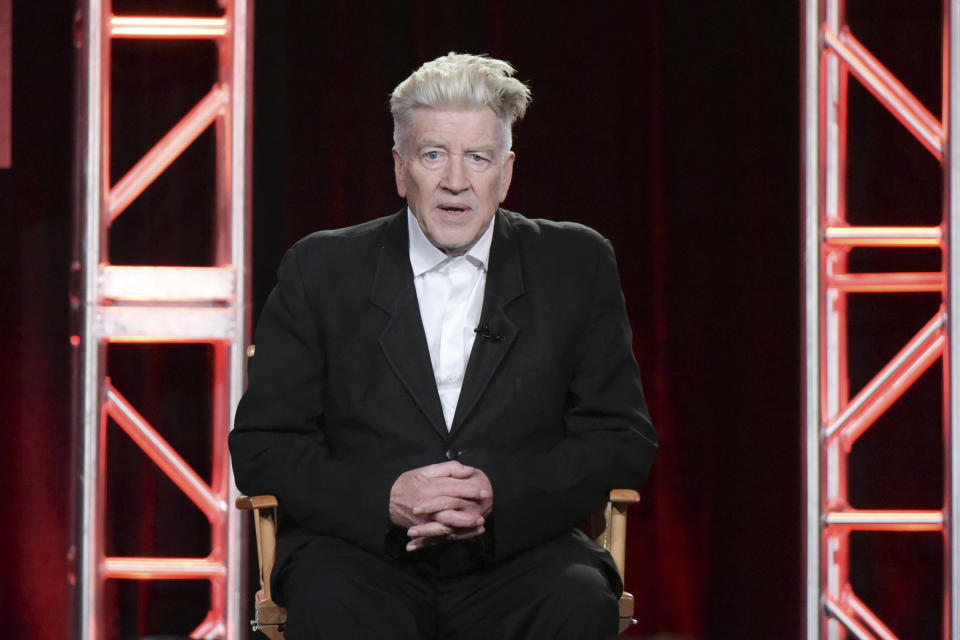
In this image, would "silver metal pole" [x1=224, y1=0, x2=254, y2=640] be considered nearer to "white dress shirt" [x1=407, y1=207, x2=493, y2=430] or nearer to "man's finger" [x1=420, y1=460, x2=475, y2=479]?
"white dress shirt" [x1=407, y1=207, x2=493, y2=430]

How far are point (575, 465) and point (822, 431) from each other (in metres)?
1.32

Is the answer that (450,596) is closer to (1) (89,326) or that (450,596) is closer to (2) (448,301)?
(2) (448,301)

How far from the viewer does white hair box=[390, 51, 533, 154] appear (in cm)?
237

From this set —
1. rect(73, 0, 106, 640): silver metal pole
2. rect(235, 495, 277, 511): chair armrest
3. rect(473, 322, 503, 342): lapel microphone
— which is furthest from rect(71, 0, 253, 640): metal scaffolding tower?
rect(473, 322, 503, 342): lapel microphone

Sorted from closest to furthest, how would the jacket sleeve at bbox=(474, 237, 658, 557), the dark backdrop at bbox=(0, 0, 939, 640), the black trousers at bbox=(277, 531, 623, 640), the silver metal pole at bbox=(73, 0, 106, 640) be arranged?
the black trousers at bbox=(277, 531, 623, 640) → the jacket sleeve at bbox=(474, 237, 658, 557) → the silver metal pole at bbox=(73, 0, 106, 640) → the dark backdrop at bbox=(0, 0, 939, 640)

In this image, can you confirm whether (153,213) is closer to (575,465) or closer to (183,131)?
(183,131)

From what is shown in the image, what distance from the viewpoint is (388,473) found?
226 centimetres

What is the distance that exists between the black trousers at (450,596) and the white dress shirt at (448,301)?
12.0 inches

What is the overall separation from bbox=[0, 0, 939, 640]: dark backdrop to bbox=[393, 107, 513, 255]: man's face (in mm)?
1222

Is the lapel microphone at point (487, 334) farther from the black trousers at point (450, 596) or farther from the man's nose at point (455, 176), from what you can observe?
the black trousers at point (450, 596)

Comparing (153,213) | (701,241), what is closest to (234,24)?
(153,213)

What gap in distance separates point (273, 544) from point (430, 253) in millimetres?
644

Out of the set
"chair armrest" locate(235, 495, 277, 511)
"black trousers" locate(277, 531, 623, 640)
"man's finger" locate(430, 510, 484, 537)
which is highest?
"chair armrest" locate(235, 495, 277, 511)

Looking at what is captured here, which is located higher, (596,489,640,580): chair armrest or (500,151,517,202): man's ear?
→ (500,151,517,202): man's ear
